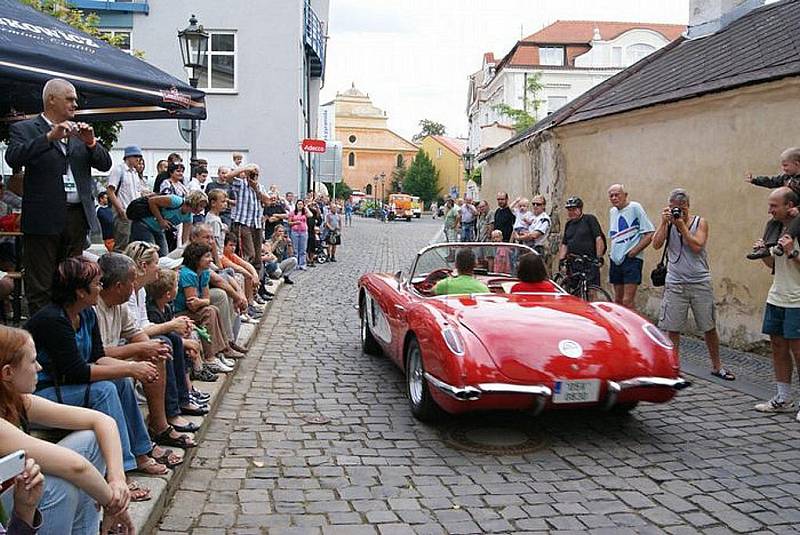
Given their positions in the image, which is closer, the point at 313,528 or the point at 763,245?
the point at 313,528

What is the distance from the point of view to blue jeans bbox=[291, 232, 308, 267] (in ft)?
60.9

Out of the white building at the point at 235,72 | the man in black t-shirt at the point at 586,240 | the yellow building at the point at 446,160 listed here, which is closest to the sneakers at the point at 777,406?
the man in black t-shirt at the point at 586,240

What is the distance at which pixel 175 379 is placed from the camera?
5.34 metres

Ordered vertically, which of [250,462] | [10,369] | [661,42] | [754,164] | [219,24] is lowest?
[250,462]

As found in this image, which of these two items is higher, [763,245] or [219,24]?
[219,24]

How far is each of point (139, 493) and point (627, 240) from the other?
6.92 m

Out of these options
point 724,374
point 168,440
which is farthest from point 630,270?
point 168,440

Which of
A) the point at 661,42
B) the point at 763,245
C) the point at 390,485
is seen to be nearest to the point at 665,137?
the point at 763,245

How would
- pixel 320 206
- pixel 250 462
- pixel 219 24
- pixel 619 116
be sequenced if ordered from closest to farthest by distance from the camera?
pixel 250 462 < pixel 619 116 < pixel 320 206 < pixel 219 24

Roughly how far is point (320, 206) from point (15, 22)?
1678 centimetres

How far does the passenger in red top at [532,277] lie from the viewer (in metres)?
7.04

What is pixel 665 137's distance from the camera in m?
11.2

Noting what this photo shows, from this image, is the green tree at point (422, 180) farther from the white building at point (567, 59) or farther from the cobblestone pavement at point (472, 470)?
the cobblestone pavement at point (472, 470)

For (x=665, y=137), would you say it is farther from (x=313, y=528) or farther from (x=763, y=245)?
(x=313, y=528)
